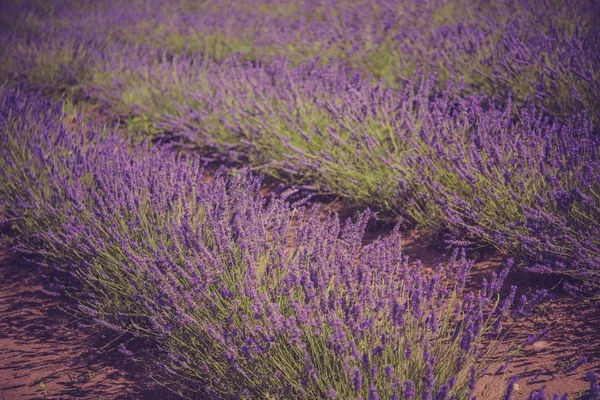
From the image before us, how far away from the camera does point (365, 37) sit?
5656 mm

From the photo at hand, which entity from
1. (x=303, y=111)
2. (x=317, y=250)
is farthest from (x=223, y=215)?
(x=303, y=111)

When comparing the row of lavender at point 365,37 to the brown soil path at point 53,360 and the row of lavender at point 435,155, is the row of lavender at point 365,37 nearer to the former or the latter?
the row of lavender at point 435,155

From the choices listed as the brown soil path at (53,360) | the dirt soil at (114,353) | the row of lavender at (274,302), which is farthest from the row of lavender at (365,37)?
the brown soil path at (53,360)

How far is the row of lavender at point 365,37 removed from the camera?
371 centimetres

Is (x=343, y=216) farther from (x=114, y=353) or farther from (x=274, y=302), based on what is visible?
(x=114, y=353)

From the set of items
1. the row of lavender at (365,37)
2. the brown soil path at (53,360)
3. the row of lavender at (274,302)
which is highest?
the row of lavender at (365,37)

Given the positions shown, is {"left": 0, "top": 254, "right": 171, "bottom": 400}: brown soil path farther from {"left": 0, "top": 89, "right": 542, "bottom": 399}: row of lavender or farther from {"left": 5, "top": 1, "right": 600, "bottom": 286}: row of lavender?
{"left": 5, "top": 1, "right": 600, "bottom": 286}: row of lavender

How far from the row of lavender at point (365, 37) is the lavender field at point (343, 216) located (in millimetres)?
48

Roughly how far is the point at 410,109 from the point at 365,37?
8.77 ft

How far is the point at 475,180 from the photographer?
252 cm

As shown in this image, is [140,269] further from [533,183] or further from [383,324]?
[533,183]

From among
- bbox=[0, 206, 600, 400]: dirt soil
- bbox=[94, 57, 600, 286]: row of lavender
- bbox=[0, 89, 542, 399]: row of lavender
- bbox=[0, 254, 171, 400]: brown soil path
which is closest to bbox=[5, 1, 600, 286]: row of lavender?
bbox=[94, 57, 600, 286]: row of lavender

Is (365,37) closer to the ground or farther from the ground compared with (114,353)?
farther from the ground

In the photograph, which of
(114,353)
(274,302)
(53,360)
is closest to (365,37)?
(274,302)
